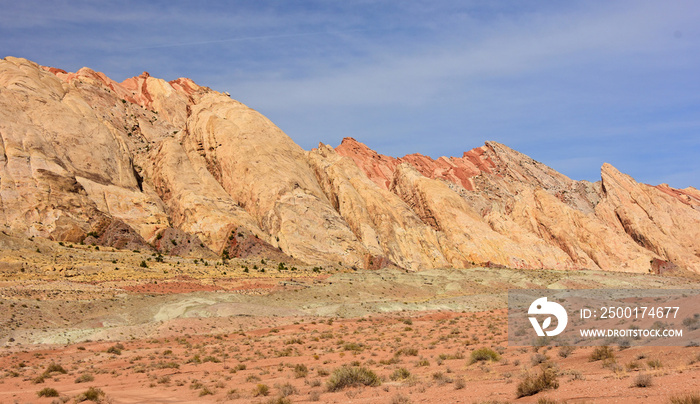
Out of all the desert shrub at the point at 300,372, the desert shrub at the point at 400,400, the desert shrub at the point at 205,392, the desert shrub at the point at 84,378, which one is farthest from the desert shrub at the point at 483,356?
the desert shrub at the point at 84,378

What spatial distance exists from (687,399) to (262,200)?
71075mm

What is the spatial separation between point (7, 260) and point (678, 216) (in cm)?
10273

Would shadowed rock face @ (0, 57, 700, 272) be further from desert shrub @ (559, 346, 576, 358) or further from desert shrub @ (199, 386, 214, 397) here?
desert shrub @ (559, 346, 576, 358)

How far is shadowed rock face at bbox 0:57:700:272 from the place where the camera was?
66.9 metres

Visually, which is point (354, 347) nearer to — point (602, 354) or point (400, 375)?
point (400, 375)

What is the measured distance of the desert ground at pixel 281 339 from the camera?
15883 mm

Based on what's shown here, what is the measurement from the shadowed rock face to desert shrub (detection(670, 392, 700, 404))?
5835 cm

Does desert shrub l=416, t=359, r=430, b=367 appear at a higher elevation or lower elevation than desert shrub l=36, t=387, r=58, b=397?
higher

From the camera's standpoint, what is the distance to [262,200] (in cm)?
7894

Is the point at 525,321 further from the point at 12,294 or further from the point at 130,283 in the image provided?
the point at 12,294

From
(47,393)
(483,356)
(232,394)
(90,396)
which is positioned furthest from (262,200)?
(90,396)

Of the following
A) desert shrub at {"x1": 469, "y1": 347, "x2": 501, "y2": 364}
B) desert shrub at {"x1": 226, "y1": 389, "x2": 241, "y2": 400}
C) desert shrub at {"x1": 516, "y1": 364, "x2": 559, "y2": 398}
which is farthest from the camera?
desert shrub at {"x1": 469, "y1": 347, "x2": 501, "y2": 364}

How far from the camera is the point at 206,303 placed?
4325 centimetres

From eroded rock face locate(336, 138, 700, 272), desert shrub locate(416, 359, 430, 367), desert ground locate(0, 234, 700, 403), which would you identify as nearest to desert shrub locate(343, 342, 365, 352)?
desert ground locate(0, 234, 700, 403)
